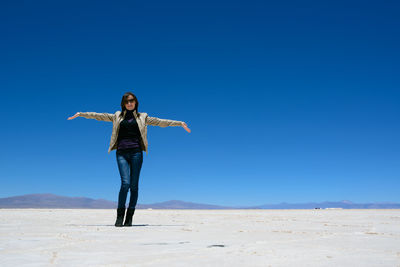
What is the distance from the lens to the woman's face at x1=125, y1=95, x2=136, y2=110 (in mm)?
7574

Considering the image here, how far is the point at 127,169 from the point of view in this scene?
739 cm

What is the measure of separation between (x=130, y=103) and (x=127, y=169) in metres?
1.32

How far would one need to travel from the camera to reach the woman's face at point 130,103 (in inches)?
298

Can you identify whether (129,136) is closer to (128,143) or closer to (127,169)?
(128,143)

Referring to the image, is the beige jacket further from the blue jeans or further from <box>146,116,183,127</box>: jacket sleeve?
the blue jeans

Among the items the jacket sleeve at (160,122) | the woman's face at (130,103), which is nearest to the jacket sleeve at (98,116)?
the woman's face at (130,103)

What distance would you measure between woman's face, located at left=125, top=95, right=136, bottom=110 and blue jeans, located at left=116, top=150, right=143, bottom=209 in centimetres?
89
